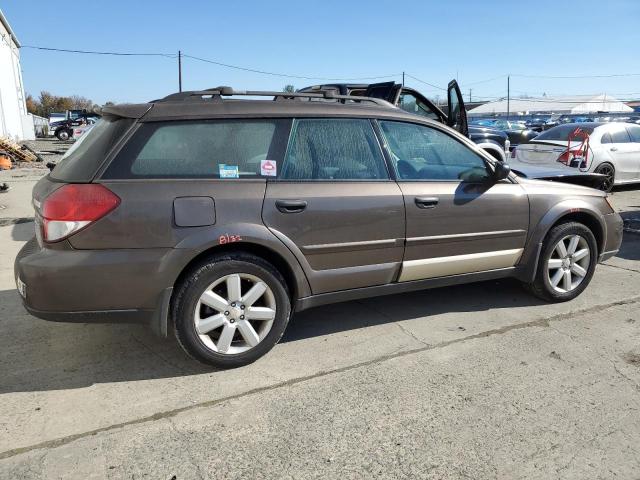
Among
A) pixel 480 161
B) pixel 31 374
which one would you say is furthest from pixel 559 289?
pixel 31 374

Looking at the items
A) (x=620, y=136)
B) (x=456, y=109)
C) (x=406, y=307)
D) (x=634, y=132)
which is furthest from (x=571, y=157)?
(x=406, y=307)

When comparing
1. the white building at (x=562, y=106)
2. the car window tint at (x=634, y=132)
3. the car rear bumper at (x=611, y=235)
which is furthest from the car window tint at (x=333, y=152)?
the white building at (x=562, y=106)

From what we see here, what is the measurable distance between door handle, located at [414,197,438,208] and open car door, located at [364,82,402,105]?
14.1ft

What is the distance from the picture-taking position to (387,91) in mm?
8141

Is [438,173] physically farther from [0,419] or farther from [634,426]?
[0,419]

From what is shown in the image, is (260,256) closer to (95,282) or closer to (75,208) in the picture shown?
(95,282)

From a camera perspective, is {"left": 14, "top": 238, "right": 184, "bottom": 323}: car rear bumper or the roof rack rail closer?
{"left": 14, "top": 238, "right": 184, "bottom": 323}: car rear bumper

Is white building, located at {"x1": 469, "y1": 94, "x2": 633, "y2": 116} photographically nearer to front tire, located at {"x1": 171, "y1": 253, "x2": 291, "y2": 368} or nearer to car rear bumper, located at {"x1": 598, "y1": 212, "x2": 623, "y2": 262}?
car rear bumper, located at {"x1": 598, "y1": 212, "x2": 623, "y2": 262}

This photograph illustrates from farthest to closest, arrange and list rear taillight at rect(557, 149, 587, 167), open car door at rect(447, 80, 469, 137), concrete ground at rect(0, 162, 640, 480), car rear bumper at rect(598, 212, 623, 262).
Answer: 1. rear taillight at rect(557, 149, 587, 167)
2. open car door at rect(447, 80, 469, 137)
3. car rear bumper at rect(598, 212, 623, 262)
4. concrete ground at rect(0, 162, 640, 480)

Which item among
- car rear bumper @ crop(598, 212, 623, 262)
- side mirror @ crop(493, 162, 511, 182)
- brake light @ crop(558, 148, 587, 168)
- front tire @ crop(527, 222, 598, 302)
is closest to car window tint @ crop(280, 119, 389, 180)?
side mirror @ crop(493, 162, 511, 182)

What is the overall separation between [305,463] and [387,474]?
38cm

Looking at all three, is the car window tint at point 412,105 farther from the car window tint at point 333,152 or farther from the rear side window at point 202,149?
the rear side window at point 202,149

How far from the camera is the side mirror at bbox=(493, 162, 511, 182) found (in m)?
4.05

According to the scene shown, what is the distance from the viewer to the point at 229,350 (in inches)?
132
